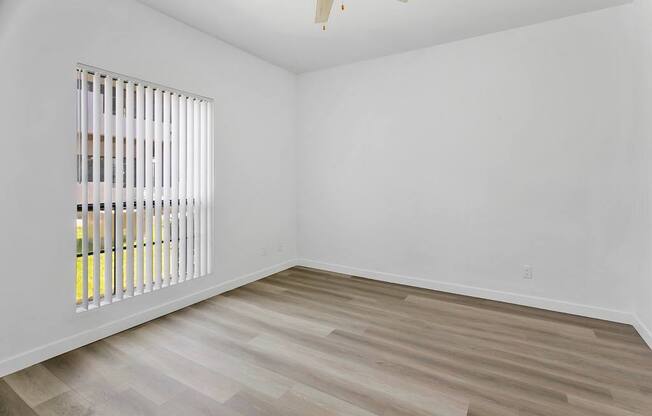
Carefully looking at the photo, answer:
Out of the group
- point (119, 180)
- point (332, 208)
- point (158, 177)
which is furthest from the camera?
point (332, 208)

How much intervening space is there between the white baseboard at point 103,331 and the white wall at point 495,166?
1.69 meters

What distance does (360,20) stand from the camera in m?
3.21

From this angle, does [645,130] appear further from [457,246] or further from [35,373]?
[35,373]

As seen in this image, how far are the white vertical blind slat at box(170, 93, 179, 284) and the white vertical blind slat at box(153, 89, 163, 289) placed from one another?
12cm

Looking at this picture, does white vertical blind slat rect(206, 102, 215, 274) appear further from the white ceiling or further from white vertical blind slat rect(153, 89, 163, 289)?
the white ceiling

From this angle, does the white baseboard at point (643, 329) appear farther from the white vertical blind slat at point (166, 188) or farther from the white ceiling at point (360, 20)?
the white vertical blind slat at point (166, 188)

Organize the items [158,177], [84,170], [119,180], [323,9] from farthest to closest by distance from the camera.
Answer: [158,177] → [119,180] → [84,170] → [323,9]

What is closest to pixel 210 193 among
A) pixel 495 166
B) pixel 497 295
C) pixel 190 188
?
pixel 190 188

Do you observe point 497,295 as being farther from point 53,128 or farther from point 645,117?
point 53,128

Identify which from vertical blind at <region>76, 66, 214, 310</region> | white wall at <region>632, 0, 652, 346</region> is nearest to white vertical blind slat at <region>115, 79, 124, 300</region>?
vertical blind at <region>76, 66, 214, 310</region>

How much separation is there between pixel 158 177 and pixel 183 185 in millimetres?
293

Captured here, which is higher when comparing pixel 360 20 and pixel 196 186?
pixel 360 20

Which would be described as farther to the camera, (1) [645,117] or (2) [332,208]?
(2) [332,208]

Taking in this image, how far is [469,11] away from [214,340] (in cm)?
367
